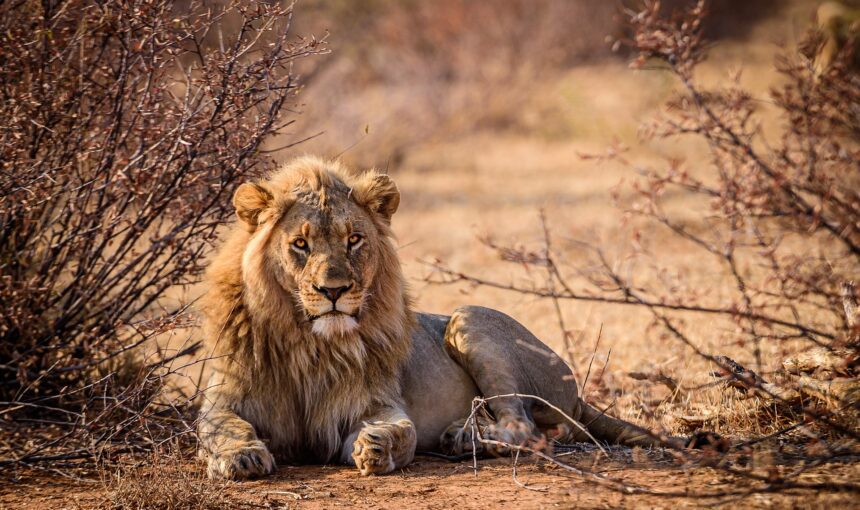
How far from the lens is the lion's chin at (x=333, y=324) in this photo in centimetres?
477

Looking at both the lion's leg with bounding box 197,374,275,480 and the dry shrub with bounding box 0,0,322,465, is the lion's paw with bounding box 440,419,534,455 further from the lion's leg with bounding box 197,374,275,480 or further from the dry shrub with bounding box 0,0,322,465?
the dry shrub with bounding box 0,0,322,465

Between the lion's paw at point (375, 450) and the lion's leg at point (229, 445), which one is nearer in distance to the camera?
the lion's leg at point (229, 445)

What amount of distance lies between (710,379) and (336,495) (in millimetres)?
2428

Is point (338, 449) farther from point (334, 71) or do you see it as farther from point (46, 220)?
point (334, 71)

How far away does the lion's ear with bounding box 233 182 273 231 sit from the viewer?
16.0 ft

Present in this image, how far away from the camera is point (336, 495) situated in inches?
170

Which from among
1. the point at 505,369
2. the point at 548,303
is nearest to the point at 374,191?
the point at 505,369

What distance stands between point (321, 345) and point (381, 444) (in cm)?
62

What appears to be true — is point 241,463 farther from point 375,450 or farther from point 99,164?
point 99,164

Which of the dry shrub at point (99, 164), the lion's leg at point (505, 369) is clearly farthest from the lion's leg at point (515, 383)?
the dry shrub at point (99, 164)

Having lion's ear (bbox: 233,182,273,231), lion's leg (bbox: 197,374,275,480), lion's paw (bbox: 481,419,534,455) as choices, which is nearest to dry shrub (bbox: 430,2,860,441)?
lion's paw (bbox: 481,419,534,455)

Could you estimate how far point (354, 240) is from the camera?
492 centimetres

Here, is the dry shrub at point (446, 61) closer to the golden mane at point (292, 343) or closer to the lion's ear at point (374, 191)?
the lion's ear at point (374, 191)

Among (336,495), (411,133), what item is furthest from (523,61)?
(336,495)
